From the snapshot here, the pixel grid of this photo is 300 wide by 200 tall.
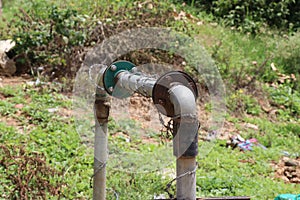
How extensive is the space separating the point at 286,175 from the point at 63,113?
2.12m

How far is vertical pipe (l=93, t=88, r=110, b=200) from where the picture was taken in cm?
224

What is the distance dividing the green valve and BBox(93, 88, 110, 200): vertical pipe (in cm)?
8

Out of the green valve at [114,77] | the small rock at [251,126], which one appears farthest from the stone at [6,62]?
the green valve at [114,77]

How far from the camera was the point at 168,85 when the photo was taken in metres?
1.59

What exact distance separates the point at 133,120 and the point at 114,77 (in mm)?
1665

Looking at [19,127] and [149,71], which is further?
[19,127]

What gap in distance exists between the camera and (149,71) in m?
2.40

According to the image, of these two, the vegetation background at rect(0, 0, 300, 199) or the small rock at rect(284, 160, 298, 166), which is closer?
the vegetation background at rect(0, 0, 300, 199)

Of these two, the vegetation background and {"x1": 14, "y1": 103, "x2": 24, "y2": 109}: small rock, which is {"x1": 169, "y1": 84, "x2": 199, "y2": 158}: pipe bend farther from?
{"x1": 14, "y1": 103, "x2": 24, "y2": 109}: small rock

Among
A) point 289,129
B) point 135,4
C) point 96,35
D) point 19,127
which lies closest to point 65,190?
point 19,127

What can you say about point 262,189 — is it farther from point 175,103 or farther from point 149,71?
point 175,103

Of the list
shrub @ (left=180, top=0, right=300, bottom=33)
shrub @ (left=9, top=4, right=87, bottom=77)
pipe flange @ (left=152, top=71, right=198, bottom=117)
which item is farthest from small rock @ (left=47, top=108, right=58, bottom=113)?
shrub @ (left=180, top=0, right=300, bottom=33)

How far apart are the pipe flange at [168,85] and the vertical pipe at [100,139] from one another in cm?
62

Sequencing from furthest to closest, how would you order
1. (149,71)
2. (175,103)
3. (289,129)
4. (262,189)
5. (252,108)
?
1. (252,108)
2. (289,129)
3. (262,189)
4. (149,71)
5. (175,103)
